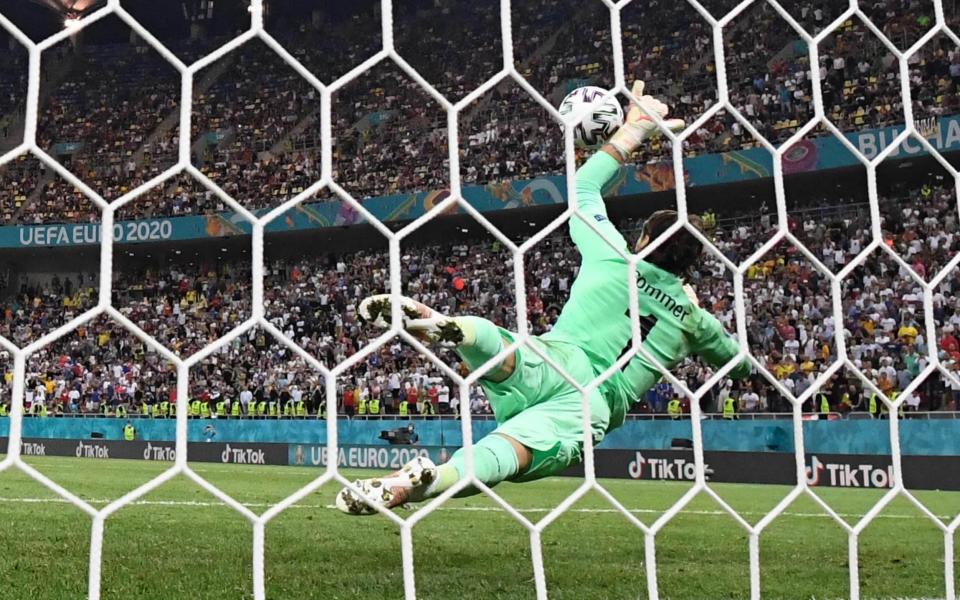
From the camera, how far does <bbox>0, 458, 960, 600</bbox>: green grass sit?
2920 mm

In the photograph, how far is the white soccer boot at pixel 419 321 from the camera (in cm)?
235

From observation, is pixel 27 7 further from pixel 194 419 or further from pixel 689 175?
pixel 689 175

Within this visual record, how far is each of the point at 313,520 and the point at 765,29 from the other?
554 inches

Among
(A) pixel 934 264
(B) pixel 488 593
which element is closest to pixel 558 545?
(B) pixel 488 593

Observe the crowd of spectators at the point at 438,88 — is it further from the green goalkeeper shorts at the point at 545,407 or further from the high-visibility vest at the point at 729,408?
the green goalkeeper shorts at the point at 545,407

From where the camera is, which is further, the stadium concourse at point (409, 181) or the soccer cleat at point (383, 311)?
the stadium concourse at point (409, 181)

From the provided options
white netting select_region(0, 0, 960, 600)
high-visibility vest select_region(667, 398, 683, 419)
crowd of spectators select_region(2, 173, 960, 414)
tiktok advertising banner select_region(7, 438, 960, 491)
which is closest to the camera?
white netting select_region(0, 0, 960, 600)

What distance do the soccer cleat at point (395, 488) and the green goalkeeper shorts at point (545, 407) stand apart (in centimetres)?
43

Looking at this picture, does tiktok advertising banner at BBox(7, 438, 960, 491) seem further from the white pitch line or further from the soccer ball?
the soccer ball

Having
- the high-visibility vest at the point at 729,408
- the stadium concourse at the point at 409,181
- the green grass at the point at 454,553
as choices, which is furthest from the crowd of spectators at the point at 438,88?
the green grass at the point at 454,553

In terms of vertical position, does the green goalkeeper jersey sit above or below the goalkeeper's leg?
above

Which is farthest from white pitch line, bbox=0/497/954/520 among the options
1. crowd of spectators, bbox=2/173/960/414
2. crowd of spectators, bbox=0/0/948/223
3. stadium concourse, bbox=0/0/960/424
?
crowd of spectators, bbox=0/0/948/223

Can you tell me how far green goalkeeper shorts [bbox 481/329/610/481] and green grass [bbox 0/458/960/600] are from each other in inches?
18.8

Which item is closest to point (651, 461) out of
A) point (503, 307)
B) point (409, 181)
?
point (503, 307)
